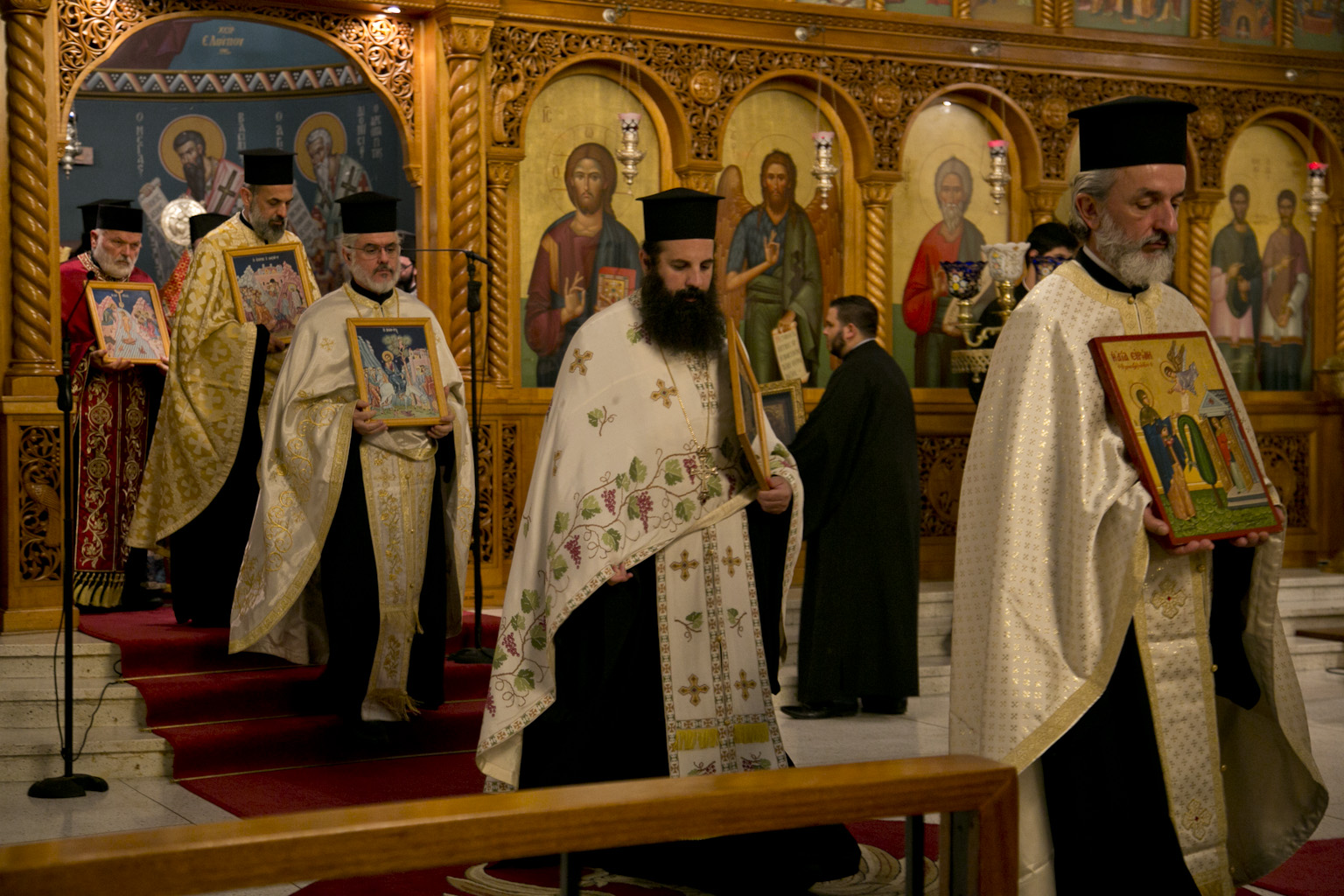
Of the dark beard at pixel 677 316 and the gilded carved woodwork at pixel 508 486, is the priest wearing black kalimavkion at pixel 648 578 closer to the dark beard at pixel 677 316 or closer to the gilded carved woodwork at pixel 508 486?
the dark beard at pixel 677 316

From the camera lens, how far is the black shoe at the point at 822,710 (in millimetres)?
7051

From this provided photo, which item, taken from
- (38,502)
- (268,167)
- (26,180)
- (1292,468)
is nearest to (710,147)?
(268,167)

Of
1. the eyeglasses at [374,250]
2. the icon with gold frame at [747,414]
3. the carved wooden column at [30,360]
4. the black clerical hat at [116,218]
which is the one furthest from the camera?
the black clerical hat at [116,218]

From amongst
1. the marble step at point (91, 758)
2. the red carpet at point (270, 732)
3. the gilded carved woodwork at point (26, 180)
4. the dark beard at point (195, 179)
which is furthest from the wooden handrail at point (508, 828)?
the dark beard at point (195, 179)

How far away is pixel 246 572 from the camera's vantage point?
600 cm

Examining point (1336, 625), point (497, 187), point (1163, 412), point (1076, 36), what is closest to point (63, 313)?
point (497, 187)

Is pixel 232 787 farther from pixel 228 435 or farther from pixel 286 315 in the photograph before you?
pixel 286 315

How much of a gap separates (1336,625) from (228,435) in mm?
6741

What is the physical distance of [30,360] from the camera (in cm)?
713

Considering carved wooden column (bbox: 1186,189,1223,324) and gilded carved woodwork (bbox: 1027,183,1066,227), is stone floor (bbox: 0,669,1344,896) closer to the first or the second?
carved wooden column (bbox: 1186,189,1223,324)

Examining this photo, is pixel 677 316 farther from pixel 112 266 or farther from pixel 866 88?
pixel 866 88

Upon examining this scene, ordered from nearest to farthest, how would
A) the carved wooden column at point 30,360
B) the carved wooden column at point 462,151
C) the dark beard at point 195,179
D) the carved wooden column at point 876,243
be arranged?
1. the carved wooden column at point 30,360
2. the carved wooden column at point 462,151
3. the carved wooden column at point 876,243
4. the dark beard at point 195,179

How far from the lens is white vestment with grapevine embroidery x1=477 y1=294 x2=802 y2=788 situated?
429cm

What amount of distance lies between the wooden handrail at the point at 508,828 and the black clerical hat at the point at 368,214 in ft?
13.8
